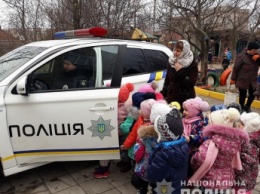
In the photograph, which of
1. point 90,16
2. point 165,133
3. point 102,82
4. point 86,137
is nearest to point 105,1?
point 90,16

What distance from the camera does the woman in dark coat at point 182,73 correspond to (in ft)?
10.2

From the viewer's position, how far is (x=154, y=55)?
3.73 meters

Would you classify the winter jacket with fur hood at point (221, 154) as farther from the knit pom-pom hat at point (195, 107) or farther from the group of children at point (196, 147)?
the knit pom-pom hat at point (195, 107)

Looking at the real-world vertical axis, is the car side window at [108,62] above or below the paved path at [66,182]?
above

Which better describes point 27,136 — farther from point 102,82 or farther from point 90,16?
point 90,16

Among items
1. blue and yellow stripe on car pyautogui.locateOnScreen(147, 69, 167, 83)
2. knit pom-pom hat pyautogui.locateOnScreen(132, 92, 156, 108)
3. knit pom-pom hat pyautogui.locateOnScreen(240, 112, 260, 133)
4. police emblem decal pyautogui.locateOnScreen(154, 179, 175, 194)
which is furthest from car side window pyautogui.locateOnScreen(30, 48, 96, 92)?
knit pom-pom hat pyautogui.locateOnScreen(240, 112, 260, 133)

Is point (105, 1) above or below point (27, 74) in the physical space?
above

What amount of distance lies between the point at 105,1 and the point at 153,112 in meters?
5.76

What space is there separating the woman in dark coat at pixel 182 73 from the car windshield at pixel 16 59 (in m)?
1.53

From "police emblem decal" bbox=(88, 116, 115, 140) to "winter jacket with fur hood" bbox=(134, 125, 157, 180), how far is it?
410 millimetres

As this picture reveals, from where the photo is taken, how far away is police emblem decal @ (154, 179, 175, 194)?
213cm

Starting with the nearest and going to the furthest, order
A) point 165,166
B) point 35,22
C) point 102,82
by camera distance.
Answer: point 165,166 → point 102,82 → point 35,22

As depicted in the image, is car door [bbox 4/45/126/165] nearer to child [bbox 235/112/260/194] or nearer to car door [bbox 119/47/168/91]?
car door [bbox 119/47/168/91]

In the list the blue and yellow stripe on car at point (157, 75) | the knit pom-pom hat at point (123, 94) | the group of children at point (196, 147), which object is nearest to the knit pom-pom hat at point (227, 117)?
the group of children at point (196, 147)
